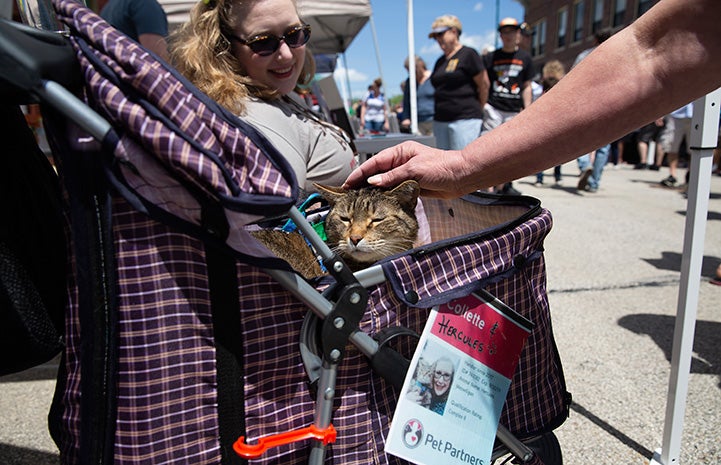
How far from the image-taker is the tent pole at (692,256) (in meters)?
1.37

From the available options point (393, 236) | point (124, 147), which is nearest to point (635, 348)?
point (393, 236)

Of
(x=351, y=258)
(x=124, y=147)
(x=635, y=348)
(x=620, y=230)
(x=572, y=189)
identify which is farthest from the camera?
(x=572, y=189)

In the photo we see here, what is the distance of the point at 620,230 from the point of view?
493 cm

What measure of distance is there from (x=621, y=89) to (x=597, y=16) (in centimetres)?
2486

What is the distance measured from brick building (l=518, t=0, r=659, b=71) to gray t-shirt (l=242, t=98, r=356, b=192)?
2069 cm

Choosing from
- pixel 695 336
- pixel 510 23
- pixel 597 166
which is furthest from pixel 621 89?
pixel 597 166

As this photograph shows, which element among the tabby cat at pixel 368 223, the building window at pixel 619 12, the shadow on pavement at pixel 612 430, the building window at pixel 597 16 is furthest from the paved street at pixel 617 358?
the building window at pixel 597 16

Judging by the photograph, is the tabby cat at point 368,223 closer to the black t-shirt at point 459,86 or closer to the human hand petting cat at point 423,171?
the human hand petting cat at point 423,171

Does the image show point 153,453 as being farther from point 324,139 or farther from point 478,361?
point 324,139

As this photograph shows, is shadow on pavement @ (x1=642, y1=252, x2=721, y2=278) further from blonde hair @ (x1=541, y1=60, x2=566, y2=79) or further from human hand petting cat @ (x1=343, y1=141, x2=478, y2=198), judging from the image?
blonde hair @ (x1=541, y1=60, x2=566, y2=79)

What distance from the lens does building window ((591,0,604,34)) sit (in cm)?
2084

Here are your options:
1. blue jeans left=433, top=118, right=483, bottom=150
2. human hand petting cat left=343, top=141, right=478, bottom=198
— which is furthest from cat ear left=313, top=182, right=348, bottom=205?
blue jeans left=433, top=118, right=483, bottom=150

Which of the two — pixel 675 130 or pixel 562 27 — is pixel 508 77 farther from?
pixel 562 27

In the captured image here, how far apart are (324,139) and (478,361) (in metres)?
1.10
